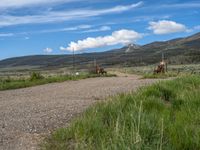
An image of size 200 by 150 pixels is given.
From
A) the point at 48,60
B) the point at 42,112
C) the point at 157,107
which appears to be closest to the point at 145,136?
the point at 157,107

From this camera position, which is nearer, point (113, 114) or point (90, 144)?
point (90, 144)

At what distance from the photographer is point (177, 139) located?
6.04 metres

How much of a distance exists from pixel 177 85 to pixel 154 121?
7627mm

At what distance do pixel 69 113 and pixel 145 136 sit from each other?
3.83m

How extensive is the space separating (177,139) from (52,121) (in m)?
3.41

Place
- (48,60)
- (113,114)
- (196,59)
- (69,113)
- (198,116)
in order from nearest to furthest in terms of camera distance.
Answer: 1. (198,116)
2. (113,114)
3. (69,113)
4. (196,59)
5. (48,60)

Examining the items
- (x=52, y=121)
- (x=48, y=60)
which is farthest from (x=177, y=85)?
(x=48, y=60)

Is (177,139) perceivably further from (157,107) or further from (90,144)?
(157,107)

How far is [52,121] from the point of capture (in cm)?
888

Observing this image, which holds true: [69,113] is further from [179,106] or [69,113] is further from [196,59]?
[196,59]

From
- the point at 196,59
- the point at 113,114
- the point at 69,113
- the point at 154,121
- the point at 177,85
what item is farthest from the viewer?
the point at 196,59

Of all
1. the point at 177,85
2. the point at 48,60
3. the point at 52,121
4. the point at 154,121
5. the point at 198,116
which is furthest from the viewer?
the point at 48,60

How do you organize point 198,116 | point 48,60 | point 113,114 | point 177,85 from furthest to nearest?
→ point 48,60, point 177,85, point 113,114, point 198,116

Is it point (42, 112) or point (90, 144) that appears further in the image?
point (42, 112)
